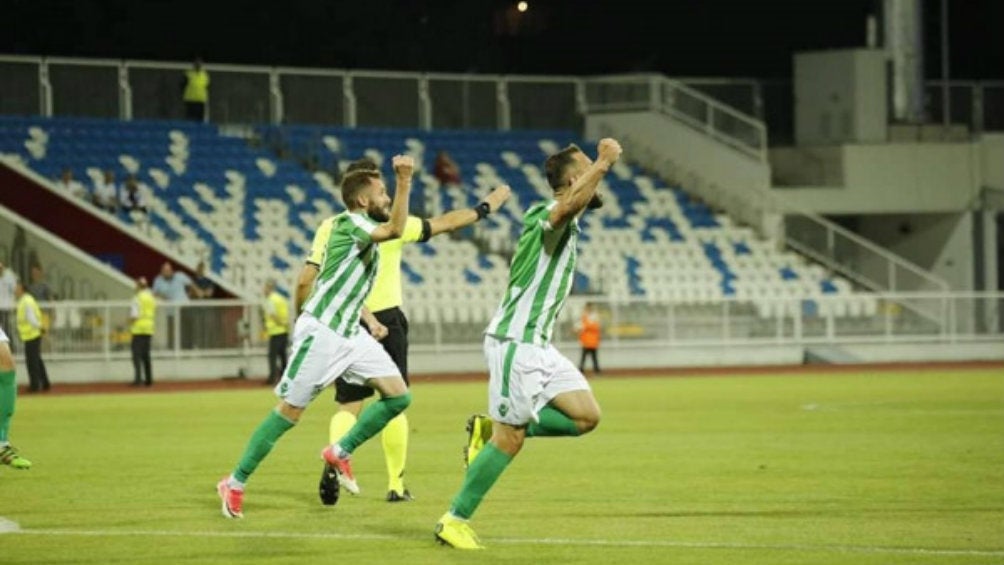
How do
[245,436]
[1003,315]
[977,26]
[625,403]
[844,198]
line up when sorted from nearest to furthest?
[245,436] → [625,403] → [1003,315] → [844,198] → [977,26]

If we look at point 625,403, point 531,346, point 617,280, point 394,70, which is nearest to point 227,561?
point 531,346

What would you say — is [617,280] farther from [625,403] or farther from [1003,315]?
[625,403]

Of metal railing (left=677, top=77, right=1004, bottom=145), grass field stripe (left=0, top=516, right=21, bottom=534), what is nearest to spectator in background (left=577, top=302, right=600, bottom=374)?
metal railing (left=677, top=77, right=1004, bottom=145)

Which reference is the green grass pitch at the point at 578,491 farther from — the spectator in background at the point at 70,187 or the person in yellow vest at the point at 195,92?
the person in yellow vest at the point at 195,92

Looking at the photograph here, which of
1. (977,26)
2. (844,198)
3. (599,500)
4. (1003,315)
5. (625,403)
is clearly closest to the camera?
(599,500)

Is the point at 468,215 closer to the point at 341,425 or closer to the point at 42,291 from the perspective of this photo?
the point at 341,425

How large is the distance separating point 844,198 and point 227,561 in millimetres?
34646

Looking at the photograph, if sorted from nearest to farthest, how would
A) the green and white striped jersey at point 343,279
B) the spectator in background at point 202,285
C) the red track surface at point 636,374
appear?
1. the green and white striped jersey at point 343,279
2. the red track surface at point 636,374
3. the spectator in background at point 202,285

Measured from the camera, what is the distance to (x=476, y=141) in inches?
1774

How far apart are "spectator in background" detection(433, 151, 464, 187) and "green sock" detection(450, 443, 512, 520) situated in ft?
103

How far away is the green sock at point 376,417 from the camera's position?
13.5 meters

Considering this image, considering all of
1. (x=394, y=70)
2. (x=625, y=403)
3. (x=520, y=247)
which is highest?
(x=394, y=70)

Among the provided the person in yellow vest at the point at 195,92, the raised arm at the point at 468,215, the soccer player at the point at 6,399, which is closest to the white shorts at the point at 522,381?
the raised arm at the point at 468,215

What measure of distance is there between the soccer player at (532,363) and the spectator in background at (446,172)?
3134 centimetres
